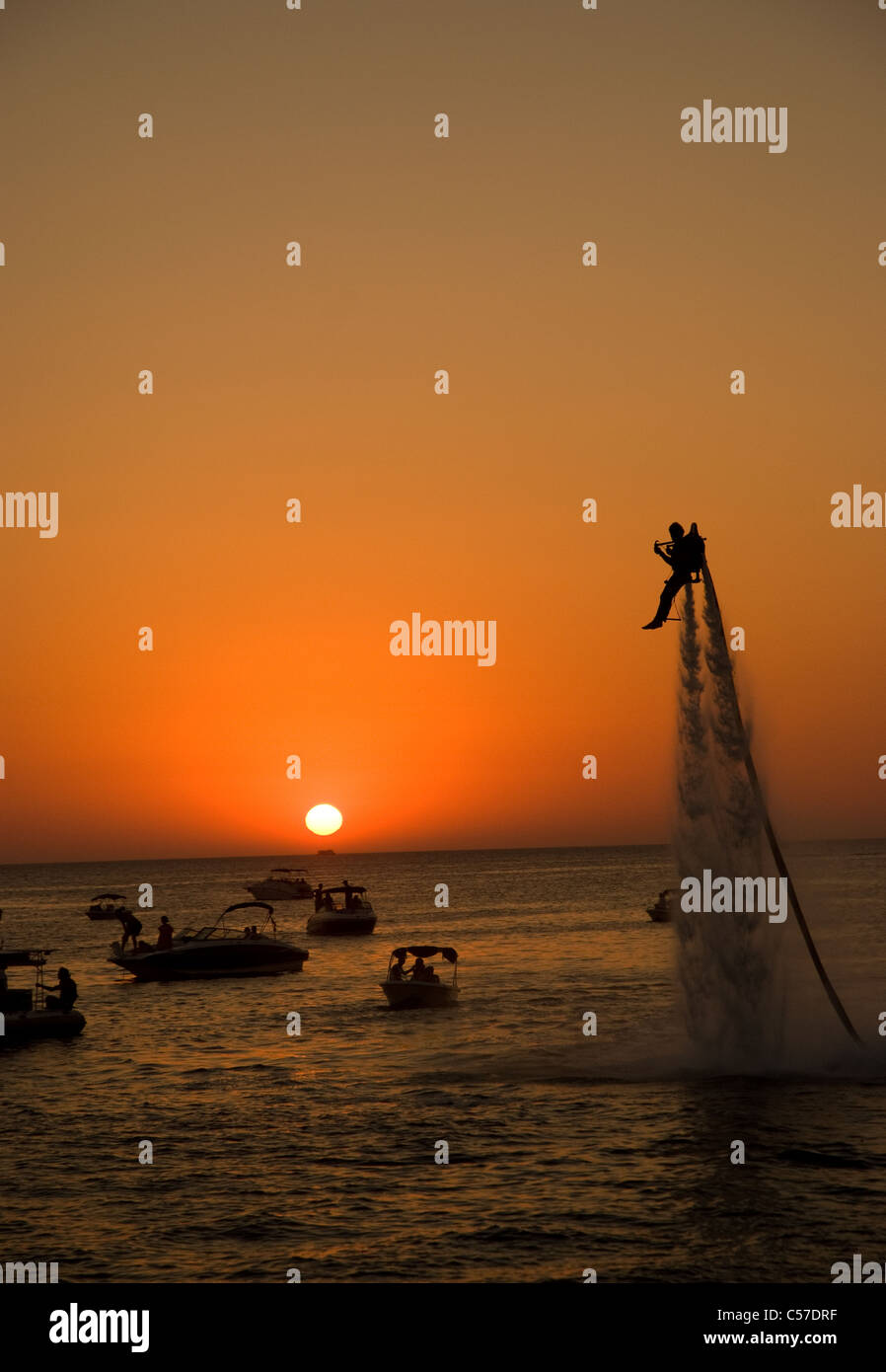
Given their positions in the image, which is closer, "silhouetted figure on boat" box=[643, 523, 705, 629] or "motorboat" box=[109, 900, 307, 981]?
"silhouetted figure on boat" box=[643, 523, 705, 629]

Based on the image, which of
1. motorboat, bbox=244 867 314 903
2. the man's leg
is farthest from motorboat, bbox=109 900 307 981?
motorboat, bbox=244 867 314 903

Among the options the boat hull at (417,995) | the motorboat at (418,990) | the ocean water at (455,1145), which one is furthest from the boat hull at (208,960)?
the boat hull at (417,995)

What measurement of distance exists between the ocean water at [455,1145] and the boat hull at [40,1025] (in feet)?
1.87

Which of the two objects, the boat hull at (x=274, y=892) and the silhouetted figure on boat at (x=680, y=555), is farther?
the boat hull at (x=274, y=892)

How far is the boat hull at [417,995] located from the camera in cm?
5788

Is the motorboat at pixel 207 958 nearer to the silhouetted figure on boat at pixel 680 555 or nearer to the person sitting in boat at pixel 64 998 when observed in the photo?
the person sitting in boat at pixel 64 998

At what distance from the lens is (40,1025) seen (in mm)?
51688

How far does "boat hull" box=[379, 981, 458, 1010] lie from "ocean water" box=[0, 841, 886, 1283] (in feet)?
3.25

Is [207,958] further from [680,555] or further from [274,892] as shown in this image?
[274,892]

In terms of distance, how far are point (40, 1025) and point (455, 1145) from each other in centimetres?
2710

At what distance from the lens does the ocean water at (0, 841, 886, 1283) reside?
75.6 ft

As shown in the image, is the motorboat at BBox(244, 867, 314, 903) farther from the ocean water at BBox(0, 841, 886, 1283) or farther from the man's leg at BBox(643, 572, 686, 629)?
the man's leg at BBox(643, 572, 686, 629)
